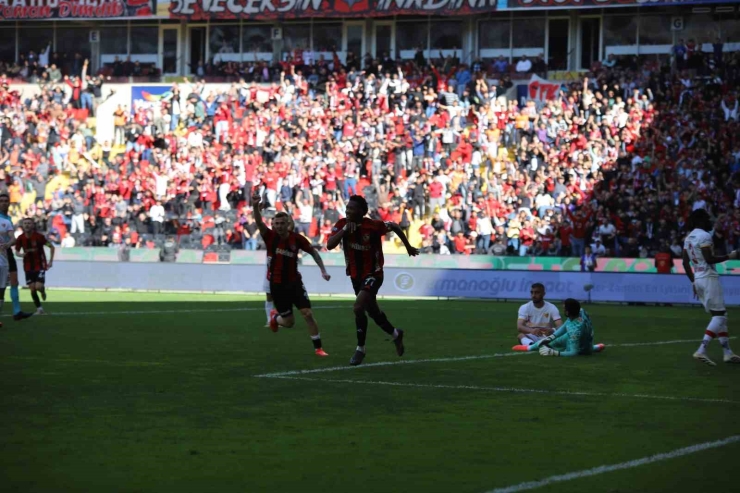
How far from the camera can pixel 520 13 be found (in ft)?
156

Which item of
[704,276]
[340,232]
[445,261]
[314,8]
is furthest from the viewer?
[314,8]

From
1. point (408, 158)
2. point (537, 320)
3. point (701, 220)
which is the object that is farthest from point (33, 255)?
point (408, 158)

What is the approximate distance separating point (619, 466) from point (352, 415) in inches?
122

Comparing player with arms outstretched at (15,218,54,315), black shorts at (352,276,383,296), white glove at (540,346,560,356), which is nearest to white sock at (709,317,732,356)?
white glove at (540,346,560,356)

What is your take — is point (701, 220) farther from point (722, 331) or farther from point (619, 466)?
point (619, 466)

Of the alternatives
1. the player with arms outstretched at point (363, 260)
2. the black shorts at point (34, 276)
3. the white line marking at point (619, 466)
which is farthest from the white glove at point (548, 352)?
the black shorts at point (34, 276)

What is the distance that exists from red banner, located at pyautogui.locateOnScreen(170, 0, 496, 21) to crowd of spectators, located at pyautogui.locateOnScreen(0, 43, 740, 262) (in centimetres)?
213

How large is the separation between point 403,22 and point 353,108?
6559 millimetres

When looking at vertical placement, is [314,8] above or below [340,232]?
above

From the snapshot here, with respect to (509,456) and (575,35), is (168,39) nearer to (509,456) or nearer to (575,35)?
(575,35)

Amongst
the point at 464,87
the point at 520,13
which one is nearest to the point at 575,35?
the point at 520,13

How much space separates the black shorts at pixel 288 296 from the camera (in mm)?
16812

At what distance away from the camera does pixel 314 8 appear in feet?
159

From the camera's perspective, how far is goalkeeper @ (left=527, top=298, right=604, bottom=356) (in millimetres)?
17078
